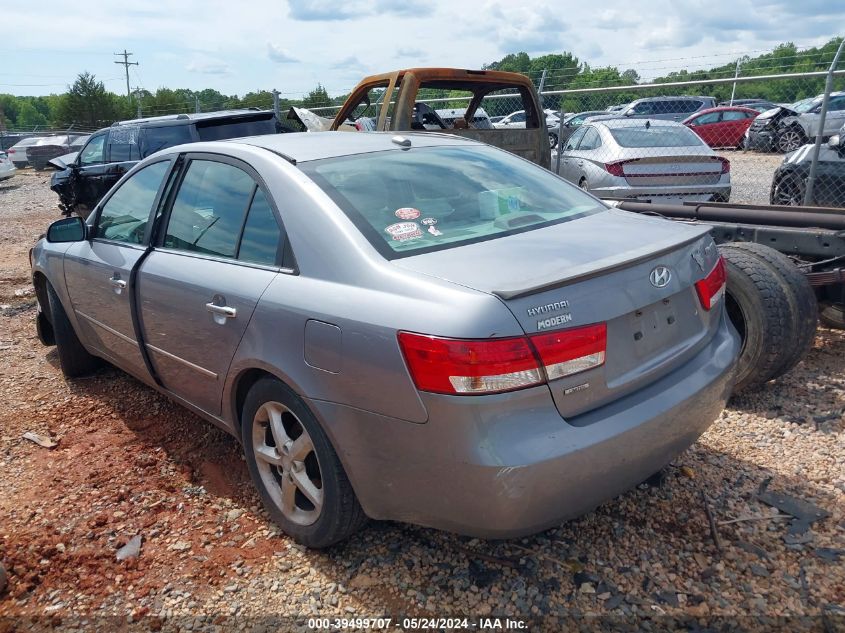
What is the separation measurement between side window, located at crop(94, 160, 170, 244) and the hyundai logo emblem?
2593 millimetres

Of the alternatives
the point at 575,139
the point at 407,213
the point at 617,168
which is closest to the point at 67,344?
the point at 407,213

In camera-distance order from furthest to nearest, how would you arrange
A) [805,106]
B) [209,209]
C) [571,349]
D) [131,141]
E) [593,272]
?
[805,106], [131,141], [209,209], [593,272], [571,349]

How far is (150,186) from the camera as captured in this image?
12.5 feet

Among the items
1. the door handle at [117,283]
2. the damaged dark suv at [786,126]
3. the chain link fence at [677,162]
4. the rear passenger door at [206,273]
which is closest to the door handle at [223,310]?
the rear passenger door at [206,273]

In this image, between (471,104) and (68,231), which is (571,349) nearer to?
(68,231)

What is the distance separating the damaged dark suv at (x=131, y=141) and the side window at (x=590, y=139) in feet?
13.7

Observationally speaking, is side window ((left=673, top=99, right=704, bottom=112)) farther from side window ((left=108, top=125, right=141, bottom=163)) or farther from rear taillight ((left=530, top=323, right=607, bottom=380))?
rear taillight ((left=530, top=323, right=607, bottom=380))

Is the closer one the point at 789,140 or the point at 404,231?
the point at 404,231

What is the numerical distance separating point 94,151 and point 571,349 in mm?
10797

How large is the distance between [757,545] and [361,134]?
8.77ft

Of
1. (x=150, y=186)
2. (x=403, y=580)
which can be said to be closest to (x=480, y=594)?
(x=403, y=580)

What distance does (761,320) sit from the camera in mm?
3824

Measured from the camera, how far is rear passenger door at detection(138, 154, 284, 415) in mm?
2838

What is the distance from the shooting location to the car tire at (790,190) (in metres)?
7.05
